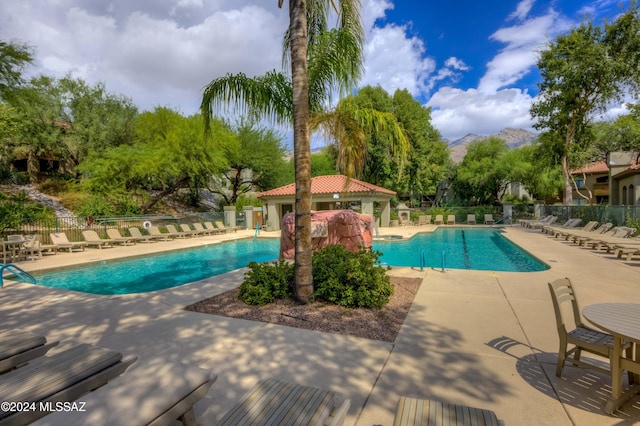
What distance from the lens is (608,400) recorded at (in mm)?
2711

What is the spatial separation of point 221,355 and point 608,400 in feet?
12.5

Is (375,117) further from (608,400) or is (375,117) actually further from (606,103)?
(606,103)

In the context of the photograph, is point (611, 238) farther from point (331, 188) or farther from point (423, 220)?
point (423, 220)

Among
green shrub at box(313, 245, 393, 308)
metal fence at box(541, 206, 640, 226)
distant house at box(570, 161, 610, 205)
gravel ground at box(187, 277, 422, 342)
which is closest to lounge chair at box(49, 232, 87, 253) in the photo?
gravel ground at box(187, 277, 422, 342)

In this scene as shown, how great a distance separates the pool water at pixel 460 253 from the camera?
37.9ft

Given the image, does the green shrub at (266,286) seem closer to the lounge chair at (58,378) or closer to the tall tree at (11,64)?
the lounge chair at (58,378)

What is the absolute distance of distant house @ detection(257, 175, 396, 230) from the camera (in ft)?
75.9

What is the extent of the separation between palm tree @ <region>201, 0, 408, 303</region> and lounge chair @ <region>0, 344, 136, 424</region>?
128 inches

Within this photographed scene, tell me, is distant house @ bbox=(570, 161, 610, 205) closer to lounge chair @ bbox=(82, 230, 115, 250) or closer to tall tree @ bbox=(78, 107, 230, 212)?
tall tree @ bbox=(78, 107, 230, 212)

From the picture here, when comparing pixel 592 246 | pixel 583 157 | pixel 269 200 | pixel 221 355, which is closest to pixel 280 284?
pixel 221 355

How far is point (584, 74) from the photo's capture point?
1978cm

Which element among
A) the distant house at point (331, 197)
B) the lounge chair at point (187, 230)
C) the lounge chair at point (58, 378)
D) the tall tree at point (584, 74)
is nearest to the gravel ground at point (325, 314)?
the lounge chair at point (58, 378)

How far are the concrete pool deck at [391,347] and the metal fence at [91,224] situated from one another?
9090 mm

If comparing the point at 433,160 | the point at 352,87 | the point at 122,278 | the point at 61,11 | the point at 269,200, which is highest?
the point at 61,11
